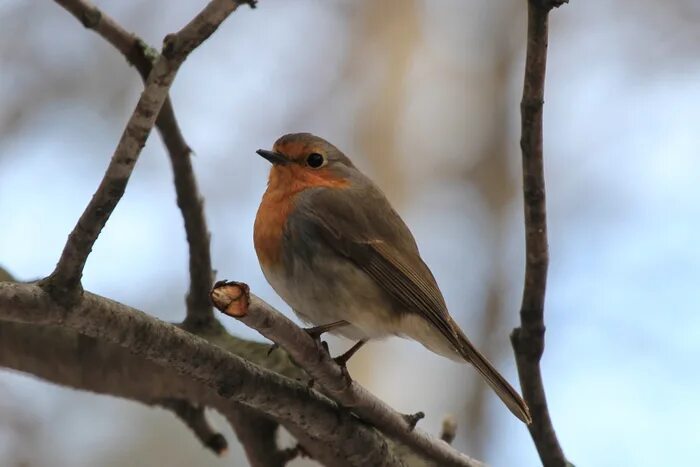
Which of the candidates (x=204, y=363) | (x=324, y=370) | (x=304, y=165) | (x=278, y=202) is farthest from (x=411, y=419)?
(x=304, y=165)

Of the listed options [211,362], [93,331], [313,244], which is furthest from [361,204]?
[93,331]

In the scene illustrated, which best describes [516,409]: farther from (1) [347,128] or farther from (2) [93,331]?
(1) [347,128]

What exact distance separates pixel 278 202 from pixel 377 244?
0.34 m

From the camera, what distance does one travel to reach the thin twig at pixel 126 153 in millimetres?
1687

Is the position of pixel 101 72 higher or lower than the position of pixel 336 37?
lower

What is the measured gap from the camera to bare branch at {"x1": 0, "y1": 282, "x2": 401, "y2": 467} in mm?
1699

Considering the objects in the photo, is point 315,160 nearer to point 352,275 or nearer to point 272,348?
point 352,275

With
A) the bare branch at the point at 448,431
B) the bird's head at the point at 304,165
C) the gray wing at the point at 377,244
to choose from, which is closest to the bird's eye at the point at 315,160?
the bird's head at the point at 304,165

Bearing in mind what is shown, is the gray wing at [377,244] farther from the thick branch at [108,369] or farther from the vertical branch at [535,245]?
the thick branch at [108,369]

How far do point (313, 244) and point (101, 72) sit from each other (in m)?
3.31

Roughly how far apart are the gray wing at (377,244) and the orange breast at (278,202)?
55mm

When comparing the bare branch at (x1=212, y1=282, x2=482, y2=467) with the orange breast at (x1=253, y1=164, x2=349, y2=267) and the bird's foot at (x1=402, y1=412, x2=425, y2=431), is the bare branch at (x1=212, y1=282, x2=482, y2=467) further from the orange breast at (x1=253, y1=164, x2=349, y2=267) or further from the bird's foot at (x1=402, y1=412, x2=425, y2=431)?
the orange breast at (x1=253, y1=164, x2=349, y2=267)

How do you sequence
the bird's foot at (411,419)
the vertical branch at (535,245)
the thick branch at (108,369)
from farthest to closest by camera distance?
the thick branch at (108,369), the bird's foot at (411,419), the vertical branch at (535,245)

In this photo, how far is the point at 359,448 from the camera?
2305 mm
